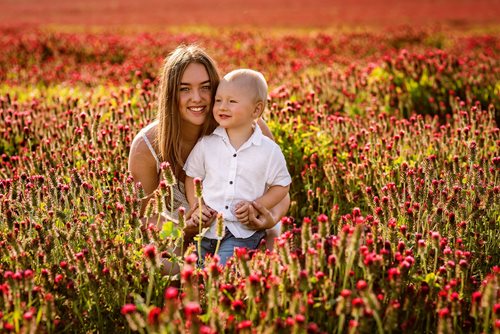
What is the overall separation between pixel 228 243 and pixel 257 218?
0.81 feet

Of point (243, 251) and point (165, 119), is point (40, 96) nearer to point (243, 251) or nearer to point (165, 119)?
point (165, 119)

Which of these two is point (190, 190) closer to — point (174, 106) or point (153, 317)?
point (174, 106)

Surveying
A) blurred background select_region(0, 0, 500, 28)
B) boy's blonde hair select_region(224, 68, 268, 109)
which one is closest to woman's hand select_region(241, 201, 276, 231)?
boy's blonde hair select_region(224, 68, 268, 109)

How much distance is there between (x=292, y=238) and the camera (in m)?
2.91

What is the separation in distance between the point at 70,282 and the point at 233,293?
29.5 inches

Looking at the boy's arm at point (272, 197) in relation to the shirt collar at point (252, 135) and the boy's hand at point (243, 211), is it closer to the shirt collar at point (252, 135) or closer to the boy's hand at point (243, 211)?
the boy's hand at point (243, 211)

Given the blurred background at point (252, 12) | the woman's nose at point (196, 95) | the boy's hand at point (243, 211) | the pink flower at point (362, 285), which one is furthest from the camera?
the blurred background at point (252, 12)

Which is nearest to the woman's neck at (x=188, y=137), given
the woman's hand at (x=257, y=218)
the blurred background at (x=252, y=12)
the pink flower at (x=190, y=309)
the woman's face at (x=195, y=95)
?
the woman's face at (x=195, y=95)

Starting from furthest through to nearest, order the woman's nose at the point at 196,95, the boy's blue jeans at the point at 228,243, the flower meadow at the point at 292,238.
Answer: the woman's nose at the point at 196,95 < the boy's blue jeans at the point at 228,243 < the flower meadow at the point at 292,238

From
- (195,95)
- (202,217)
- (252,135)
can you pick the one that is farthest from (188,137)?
(202,217)

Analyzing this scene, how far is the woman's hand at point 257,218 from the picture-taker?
3678 mm

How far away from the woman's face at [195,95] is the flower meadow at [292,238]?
0.64 meters

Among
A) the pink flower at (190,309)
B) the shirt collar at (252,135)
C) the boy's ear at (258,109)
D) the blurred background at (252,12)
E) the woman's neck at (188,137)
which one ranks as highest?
the blurred background at (252,12)

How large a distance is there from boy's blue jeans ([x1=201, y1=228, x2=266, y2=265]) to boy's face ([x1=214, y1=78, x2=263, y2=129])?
716mm
